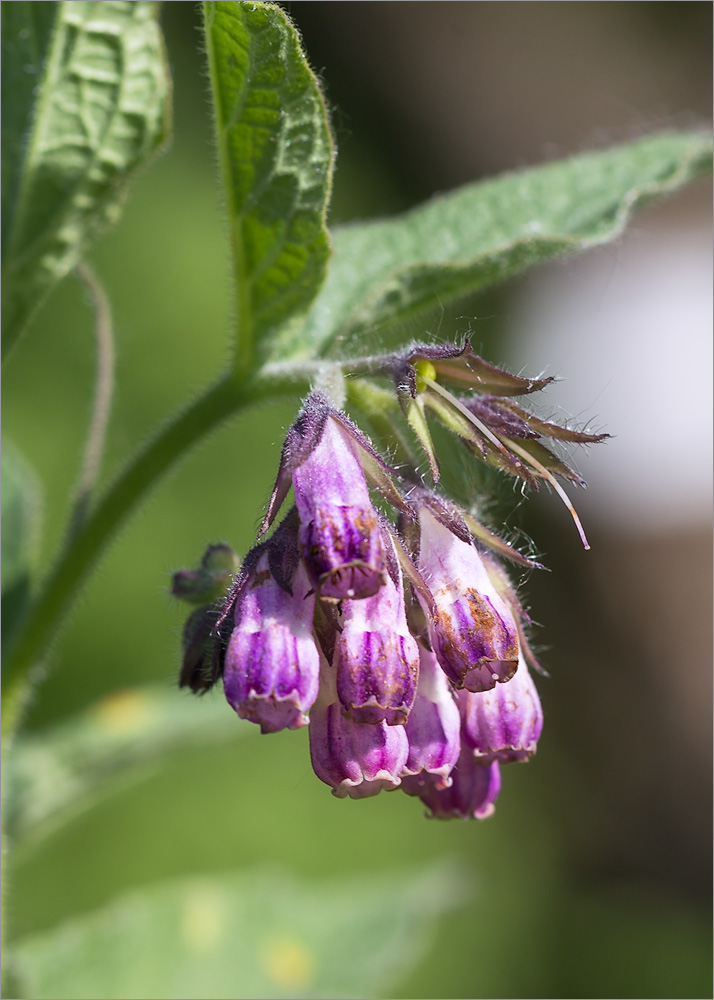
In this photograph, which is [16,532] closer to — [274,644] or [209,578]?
[209,578]

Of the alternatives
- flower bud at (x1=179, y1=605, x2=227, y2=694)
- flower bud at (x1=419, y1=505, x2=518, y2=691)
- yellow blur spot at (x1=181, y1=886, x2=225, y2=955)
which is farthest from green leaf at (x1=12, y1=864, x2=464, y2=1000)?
flower bud at (x1=419, y1=505, x2=518, y2=691)

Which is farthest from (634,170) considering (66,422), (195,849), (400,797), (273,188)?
(400,797)

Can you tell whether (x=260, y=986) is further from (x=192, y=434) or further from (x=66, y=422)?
(x=66, y=422)

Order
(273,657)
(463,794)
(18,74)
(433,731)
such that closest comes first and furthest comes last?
(273,657) → (433,731) → (463,794) → (18,74)

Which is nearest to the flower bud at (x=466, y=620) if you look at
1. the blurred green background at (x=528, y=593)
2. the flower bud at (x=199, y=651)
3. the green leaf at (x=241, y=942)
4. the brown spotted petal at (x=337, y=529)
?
the brown spotted petal at (x=337, y=529)

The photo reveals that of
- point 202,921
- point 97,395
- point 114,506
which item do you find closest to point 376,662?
point 114,506
